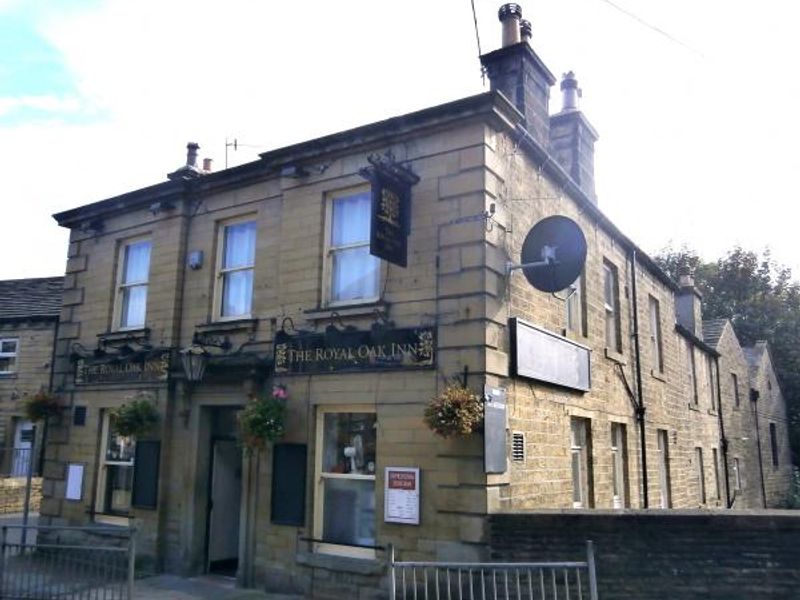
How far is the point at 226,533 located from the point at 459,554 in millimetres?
5089

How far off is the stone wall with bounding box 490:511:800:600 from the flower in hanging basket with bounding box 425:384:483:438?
1.32 meters

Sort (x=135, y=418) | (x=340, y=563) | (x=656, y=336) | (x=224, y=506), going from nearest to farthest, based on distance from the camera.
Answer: (x=340, y=563)
(x=135, y=418)
(x=224, y=506)
(x=656, y=336)

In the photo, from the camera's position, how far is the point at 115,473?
12484 millimetres

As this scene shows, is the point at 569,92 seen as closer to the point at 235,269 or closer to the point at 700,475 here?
the point at 235,269

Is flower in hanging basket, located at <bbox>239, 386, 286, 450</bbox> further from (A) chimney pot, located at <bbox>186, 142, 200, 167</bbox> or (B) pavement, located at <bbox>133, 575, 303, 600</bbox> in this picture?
(A) chimney pot, located at <bbox>186, 142, 200, 167</bbox>

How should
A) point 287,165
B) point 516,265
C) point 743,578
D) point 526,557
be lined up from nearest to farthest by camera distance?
point 743,578 < point 526,557 < point 516,265 < point 287,165

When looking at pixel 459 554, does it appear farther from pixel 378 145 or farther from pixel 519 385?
pixel 378 145

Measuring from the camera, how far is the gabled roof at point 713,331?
23.3 m

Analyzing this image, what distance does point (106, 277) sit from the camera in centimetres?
1347

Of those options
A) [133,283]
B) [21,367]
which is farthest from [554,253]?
[21,367]

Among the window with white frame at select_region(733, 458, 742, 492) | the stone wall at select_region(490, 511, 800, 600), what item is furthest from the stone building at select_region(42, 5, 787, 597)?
the window with white frame at select_region(733, 458, 742, 492)

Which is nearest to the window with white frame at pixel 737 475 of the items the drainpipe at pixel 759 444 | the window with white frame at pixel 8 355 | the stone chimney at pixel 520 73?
the drainpipe at pixel 759 444

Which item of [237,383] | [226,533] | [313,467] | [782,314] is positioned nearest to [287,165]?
[237,383]

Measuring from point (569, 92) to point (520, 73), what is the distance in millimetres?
3691
